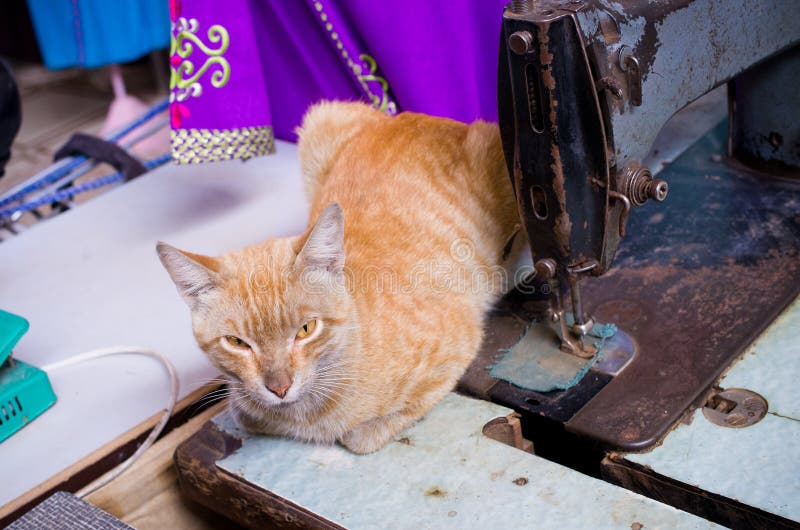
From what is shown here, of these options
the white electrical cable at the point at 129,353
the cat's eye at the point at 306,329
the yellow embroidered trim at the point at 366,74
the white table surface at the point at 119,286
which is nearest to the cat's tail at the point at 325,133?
the yellow embroidered trim at the point at 366,74

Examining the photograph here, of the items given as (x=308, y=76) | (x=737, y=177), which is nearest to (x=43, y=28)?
(x=308, y=76)

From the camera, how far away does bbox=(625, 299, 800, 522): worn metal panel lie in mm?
1043

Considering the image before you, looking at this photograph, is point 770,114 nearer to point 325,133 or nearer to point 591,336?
point 591,336

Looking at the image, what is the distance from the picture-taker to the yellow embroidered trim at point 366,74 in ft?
6.08

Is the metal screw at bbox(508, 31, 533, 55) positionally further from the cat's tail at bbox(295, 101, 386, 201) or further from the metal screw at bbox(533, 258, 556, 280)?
the cat's tail at bbox(295, 101, 386, 201)

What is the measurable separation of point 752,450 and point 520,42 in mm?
603

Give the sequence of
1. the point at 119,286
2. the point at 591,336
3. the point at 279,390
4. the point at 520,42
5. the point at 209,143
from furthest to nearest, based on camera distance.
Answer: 1. the point at 119,286
2. the point at 209,143
3. the point at 591,336
4. the point at 279,390
5. the point at 520,42

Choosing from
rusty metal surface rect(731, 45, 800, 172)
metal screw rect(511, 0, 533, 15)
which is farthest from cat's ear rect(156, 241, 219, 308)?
rusty metal surface rect(731, 45, 800, 172)

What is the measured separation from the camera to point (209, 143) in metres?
1.80

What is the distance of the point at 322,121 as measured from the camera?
1.84m

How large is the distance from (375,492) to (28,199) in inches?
62.1

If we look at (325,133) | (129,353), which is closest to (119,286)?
(129,353)

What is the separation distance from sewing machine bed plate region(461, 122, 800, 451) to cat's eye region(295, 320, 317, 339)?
267mm

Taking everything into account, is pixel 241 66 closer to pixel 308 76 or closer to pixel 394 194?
pixel 308 76
